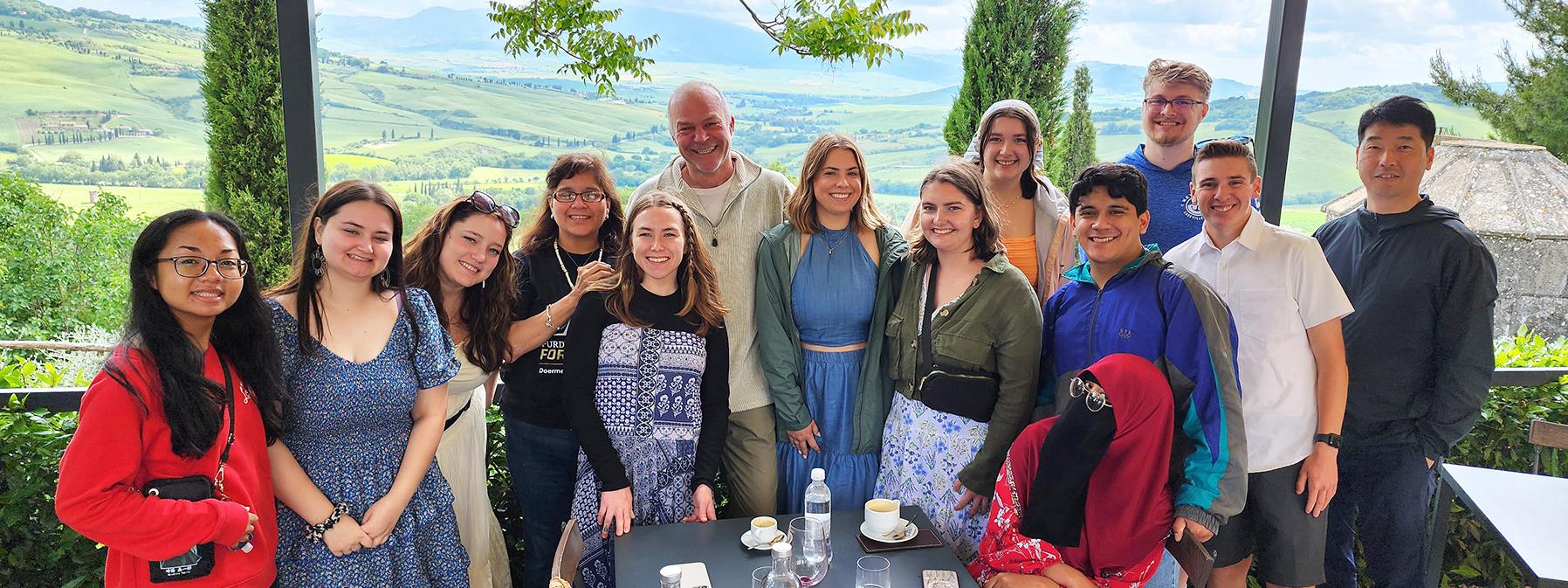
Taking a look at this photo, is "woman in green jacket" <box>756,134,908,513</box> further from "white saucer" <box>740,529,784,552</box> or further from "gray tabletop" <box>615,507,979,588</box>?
"white saucer" <box>740,529,784,552</box>

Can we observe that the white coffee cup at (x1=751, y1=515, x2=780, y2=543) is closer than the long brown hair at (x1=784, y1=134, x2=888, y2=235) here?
Yes

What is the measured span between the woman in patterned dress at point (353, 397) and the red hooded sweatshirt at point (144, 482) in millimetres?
153

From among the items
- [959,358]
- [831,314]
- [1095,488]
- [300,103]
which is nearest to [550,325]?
[831,314]

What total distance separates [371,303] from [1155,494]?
229 cm

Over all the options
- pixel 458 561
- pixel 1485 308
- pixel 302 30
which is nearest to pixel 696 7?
pixel 302 30

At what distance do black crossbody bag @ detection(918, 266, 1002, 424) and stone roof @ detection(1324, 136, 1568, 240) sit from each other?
4.29 m

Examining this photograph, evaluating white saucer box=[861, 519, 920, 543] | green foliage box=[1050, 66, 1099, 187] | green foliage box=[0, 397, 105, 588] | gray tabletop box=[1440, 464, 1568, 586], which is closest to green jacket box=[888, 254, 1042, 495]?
white saucer box=[861, 519, 920, 543]

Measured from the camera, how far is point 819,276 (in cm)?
295

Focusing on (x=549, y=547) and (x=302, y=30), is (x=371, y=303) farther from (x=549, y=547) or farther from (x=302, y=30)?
(x=302, y=30)

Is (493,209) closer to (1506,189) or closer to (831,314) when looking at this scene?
(831,314)

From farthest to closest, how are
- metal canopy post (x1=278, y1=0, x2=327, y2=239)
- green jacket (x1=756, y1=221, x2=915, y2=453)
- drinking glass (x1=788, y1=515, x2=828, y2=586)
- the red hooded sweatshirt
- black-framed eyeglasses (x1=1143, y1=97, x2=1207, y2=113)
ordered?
metal canopy post (x1=278, y1=0, x2=327, y2=239), black-framed eyeglasses (x1=1143, y1=97, x2=1207, y2=113), green jacket (x1=756, y1=221, x2=915, y2=453), drinking glass (x1=788, y1=515, x2=828, y2=586), the red hooded sweatshirt

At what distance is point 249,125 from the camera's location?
4742 millimetres

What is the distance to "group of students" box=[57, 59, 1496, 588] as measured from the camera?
2086 mm

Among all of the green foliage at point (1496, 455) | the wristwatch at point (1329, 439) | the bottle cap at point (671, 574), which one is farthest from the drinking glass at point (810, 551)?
the green foliage at point (1496, 455)
